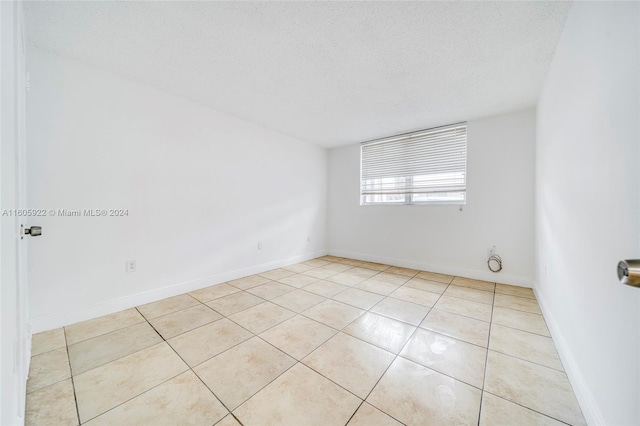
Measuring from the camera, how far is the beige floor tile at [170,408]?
112 centimetres

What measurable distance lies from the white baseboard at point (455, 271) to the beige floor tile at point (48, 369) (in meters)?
3.97

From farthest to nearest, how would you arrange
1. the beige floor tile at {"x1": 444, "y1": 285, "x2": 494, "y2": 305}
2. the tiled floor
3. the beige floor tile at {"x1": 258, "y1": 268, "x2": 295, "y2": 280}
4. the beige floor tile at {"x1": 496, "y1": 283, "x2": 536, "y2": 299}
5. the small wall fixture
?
1. the beige floor tile at {"x1": 258, "y1": 268, "x2": 295, "y2": 280}
2. the beige floor tile at {"x1": 496, "y1": 283, "x2": 536, "y2": 299}
3. the beige floor tile at {"x1": 444, "y1": 285, "x2": 494, "y2": 305}
4. the tiled floor
5. the small wall fixture

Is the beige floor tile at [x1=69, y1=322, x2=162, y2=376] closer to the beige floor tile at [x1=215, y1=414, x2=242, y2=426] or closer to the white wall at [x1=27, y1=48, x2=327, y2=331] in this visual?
the white wall at [x1=27, y1=48, x2=327, y2=331]

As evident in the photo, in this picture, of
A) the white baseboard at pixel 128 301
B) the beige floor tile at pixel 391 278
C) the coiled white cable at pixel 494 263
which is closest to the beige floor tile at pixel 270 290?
the white baseboard at pixel 128 301

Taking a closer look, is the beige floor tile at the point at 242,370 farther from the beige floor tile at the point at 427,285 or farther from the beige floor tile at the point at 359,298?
the beige floor tile at the point at 427,285

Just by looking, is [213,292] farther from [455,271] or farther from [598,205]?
[455,271]

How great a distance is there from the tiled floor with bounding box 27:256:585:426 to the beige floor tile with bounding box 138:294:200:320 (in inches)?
0.8

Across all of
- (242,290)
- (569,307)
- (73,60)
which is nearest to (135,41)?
(73,60)

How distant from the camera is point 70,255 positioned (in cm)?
203

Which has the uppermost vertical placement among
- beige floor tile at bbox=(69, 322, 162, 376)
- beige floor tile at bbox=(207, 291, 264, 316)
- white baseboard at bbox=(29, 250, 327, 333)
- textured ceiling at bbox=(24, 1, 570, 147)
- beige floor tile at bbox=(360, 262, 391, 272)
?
textured ceiling at bbox=(24, 1, 570, 147)

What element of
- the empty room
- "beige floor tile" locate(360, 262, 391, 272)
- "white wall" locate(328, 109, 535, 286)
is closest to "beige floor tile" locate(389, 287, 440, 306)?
the empty room

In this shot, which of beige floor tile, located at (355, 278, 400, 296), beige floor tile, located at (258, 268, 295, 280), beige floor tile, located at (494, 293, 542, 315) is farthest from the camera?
beige floor tile, located at (258, 268, 295, 280)

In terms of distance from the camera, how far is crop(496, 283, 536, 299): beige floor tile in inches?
106

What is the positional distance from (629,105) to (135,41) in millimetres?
3026
